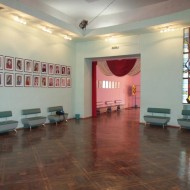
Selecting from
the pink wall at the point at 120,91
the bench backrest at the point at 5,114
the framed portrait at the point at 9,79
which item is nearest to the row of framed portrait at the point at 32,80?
the framed portrait at the point at 9,79

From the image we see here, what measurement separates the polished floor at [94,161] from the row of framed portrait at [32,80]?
186 centimetres

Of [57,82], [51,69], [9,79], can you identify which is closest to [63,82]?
[57,82]

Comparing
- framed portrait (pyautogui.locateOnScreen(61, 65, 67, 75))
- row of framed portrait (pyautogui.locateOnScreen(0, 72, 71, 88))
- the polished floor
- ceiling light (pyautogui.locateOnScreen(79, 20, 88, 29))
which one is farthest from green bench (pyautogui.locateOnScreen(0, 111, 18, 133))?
ceiling light (pyautogui.locateOnScreen(79, 20, 88, 29))

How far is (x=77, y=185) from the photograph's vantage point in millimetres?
3184

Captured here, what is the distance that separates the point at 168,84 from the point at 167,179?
5617 millimetres

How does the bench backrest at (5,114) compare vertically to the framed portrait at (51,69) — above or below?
below

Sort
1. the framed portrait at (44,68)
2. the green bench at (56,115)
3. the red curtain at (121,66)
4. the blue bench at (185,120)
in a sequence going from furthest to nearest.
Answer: the red curtain at (121,66), the green bench at (56,115), the framed portrait at (44,68), the blue bench at (185,120)

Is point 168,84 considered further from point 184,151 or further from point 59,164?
point 59,164

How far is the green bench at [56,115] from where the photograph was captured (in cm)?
888

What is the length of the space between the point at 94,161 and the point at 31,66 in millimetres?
5288

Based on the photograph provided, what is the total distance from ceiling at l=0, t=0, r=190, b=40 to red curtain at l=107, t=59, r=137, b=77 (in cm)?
270

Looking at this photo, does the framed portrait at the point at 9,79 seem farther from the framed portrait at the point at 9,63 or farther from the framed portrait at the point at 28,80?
the framed portrait at the point at 28,80

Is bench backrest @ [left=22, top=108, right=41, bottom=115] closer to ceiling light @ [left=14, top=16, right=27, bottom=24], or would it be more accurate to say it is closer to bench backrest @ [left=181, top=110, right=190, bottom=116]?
ceiling light @ [left=14, top=16, right=27, bottom=24]

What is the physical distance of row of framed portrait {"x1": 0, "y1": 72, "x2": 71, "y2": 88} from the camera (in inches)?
288
